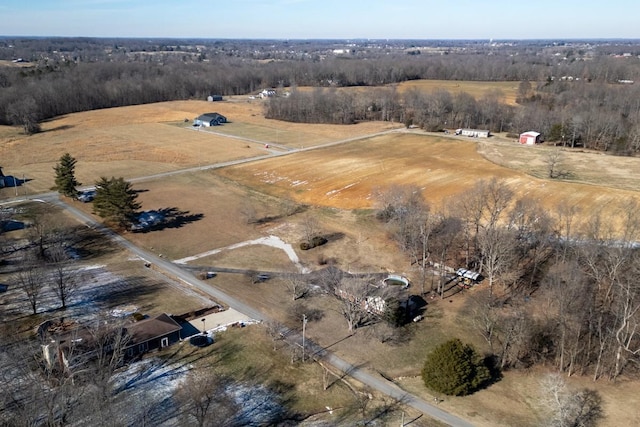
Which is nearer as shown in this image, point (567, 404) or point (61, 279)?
point (567, 404)

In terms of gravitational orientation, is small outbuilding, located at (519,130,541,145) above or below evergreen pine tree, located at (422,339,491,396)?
above

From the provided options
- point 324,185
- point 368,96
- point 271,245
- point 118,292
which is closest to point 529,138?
point 368,96

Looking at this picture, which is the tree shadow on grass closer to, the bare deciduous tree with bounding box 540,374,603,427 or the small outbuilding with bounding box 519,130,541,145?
the bare deciduous tree with bounding box 540,374,603,427

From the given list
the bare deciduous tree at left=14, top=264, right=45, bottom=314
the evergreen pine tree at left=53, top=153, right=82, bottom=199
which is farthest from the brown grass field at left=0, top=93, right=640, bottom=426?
the bare deciduous tree at left=14, top=264, right=45, bottom=314

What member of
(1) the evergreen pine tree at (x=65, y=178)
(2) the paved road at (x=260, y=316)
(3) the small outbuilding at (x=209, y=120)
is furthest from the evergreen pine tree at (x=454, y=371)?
(3) the small outbuilding at (x=209, y=120)

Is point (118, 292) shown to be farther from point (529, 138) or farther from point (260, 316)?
point (529, 138)

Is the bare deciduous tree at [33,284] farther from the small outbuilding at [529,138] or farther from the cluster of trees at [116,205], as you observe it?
the small outbuilding at [529,138]
